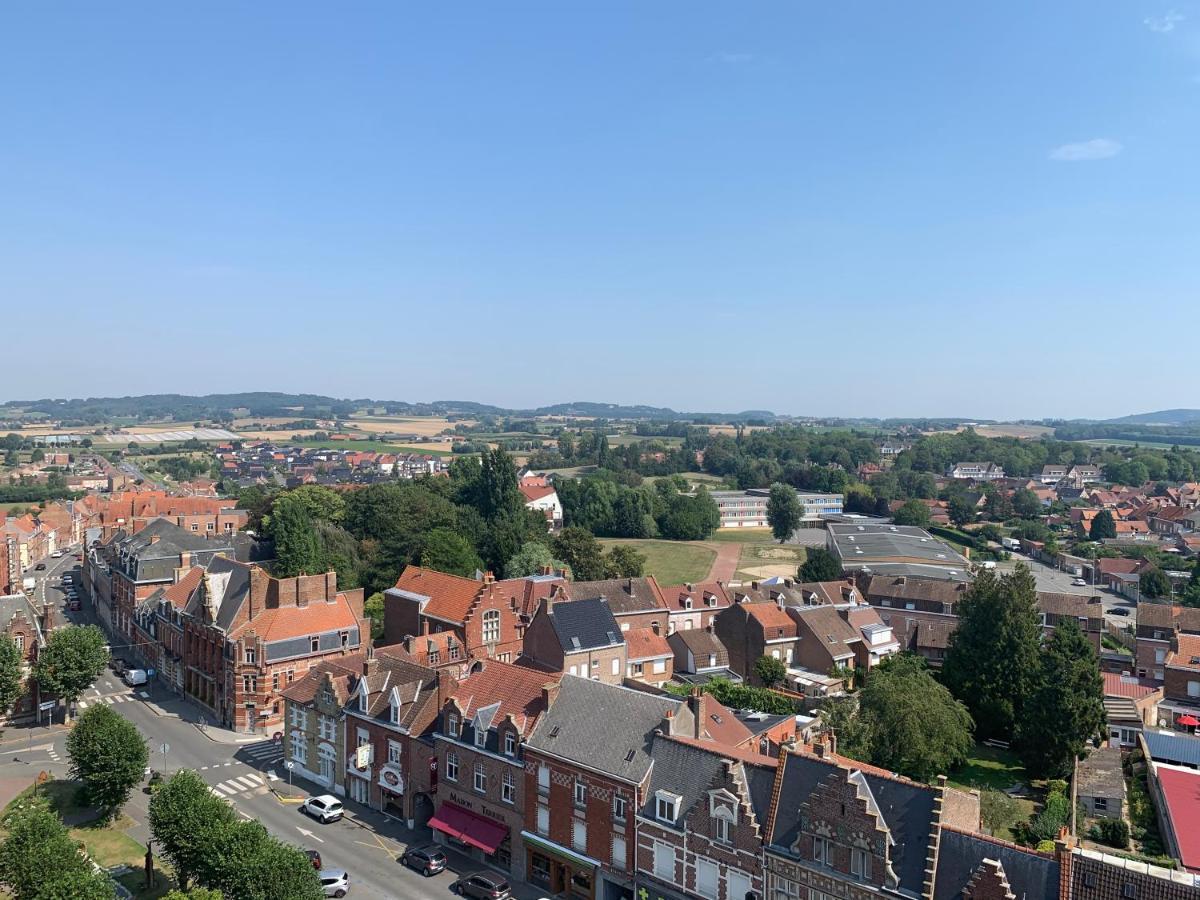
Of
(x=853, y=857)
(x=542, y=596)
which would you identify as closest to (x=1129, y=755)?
(x=853, y=857)

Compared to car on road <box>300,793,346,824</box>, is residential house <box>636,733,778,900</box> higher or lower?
higher

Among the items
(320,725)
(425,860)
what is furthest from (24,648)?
(425,860)

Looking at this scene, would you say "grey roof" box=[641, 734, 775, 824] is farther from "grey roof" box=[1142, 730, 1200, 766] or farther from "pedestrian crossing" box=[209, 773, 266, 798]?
"grey roof" box=[1142, 730, 1200, 766]

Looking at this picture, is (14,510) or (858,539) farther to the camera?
(14,510)

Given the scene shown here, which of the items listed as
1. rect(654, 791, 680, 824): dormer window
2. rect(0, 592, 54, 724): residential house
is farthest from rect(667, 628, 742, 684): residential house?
rect(0, 592, 54, 724): residential house

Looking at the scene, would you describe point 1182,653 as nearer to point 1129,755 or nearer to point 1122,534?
point 1129,755

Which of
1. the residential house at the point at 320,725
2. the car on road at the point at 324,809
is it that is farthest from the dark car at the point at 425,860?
the residential house at the point at 320,725
